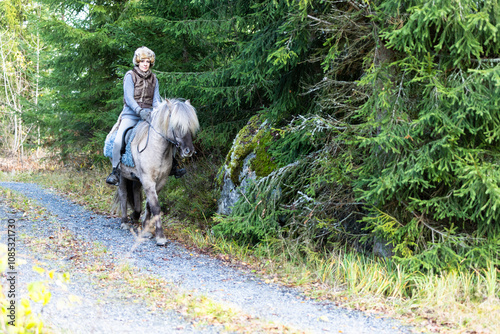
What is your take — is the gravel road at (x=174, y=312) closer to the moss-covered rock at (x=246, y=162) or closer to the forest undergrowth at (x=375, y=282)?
the forest undergrowth at (x=375, y=282)

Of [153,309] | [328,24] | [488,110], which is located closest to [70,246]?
[153,309]

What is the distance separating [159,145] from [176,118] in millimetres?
752

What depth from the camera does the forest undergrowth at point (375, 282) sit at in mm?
4547

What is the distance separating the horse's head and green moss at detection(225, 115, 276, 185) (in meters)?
1.48

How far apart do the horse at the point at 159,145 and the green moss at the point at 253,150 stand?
1.24m

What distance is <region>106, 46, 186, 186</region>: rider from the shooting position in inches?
302

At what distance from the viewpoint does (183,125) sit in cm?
688

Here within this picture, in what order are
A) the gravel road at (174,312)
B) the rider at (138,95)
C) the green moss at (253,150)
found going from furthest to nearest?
the green moss at (253,150) → the rider at (138,95) → the gravel road at (174,312)

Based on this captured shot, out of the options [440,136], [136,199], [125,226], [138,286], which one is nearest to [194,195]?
[136,199]

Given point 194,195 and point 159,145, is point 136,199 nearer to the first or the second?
point 194,195

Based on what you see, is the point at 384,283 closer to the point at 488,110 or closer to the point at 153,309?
the point at 488,110

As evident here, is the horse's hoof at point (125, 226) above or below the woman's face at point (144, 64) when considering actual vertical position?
below

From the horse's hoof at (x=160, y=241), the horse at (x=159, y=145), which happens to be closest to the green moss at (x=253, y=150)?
the horse at (x=159, y=145)

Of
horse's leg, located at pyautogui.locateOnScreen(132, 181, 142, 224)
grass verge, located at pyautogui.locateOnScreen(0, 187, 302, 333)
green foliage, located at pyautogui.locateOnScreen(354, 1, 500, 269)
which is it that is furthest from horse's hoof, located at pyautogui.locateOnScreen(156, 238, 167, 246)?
green foliage, located at pyautogui.locateOnScreen(354, 1, 500, 269)
